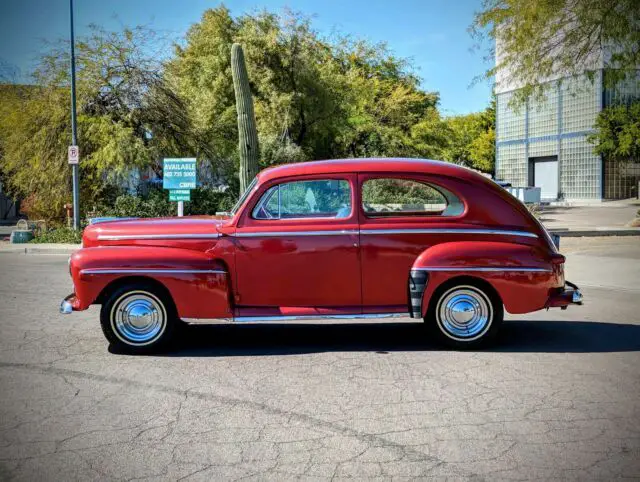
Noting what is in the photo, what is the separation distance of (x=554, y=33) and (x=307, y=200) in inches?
608

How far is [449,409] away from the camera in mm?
4461

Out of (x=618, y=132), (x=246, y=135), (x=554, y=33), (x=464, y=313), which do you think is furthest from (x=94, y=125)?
(x=618, y=132)

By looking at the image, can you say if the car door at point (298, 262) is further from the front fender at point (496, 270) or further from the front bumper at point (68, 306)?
the front bumper at point (68, 306)

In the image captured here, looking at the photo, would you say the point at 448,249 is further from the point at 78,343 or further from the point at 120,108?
the point at 120,108

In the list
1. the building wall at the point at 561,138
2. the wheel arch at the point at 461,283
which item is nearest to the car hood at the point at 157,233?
the wheel arch at the point at 461,283

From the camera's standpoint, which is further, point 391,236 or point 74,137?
point 74,137

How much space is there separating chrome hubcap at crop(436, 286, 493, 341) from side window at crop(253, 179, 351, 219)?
1.28 metres

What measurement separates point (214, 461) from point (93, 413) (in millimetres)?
1249

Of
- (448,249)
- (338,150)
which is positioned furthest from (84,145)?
(448,249)

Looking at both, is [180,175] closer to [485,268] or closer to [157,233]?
[157,233]

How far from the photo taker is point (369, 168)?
6.21 m

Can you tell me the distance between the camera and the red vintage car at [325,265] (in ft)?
19.6

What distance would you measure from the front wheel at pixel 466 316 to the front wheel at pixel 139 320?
2.45 meters

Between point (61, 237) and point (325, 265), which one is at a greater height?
point (325, 265)
